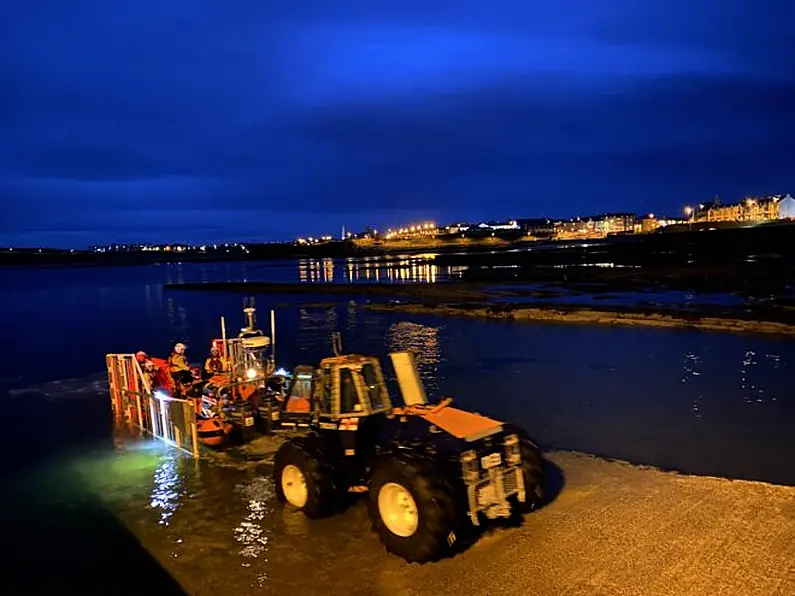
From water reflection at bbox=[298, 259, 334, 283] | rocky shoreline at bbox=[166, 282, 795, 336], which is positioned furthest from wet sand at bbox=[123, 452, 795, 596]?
water reflection at bbox=[298, 259, 334, 283]

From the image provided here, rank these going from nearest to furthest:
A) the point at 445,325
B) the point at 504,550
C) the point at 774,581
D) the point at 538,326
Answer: the point at 774,581, the point at 504,550, the point at 538,326, the point at 445,325

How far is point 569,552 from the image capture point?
23.0 feet

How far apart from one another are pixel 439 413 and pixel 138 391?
9.13m

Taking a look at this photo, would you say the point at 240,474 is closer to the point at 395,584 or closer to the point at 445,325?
the point at 395,584

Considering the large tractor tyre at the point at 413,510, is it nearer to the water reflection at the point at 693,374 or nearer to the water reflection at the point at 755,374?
the water reflection at the point at 693,374

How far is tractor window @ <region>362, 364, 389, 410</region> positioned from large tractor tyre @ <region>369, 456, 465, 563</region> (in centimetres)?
120

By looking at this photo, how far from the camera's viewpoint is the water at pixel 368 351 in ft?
26.3

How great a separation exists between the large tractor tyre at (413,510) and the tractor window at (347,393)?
1093mm

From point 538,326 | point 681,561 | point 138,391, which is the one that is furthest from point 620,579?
point 538,326

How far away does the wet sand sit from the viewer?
6.39 meters

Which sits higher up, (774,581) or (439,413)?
(439,413)

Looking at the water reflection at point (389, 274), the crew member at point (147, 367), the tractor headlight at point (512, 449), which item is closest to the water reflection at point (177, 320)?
the crew member at point (147, 367)

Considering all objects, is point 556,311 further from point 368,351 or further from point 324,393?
point 324,393

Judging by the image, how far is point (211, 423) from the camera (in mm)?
11852
